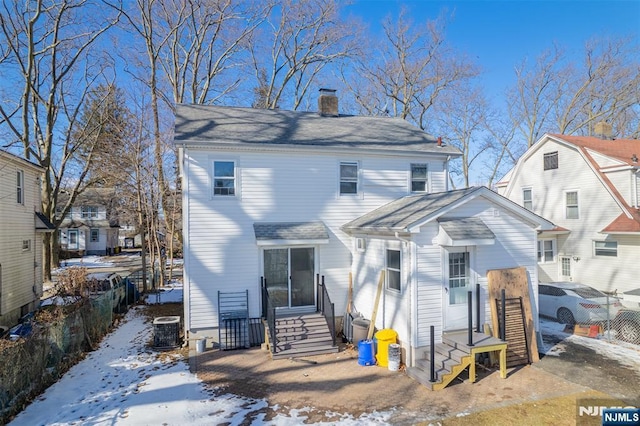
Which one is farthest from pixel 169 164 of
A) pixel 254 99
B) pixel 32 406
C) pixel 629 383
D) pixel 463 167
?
pixel 463 167

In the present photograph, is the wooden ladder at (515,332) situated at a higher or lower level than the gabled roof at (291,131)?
lower

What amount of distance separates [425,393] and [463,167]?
29683 mm

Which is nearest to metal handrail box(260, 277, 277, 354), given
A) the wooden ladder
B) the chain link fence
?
the wooden ladder

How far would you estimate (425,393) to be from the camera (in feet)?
25.9

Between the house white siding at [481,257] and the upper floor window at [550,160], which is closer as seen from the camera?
the house white siding at [481,257]

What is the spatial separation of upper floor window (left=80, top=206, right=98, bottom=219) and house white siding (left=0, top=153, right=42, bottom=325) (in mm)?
26104

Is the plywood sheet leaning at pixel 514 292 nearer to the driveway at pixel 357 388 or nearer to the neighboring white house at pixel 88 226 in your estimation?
the driveway at pixel 357 388

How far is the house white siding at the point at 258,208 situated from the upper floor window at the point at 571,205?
431 inches

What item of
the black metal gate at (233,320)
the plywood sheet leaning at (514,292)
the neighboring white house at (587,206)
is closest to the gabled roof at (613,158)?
the neighboring white house at (587,206)

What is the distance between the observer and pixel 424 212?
30.9ft

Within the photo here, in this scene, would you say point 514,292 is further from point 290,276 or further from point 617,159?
point 617,159

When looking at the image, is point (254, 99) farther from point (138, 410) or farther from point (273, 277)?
point (138, 410)

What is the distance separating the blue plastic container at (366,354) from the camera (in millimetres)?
9430

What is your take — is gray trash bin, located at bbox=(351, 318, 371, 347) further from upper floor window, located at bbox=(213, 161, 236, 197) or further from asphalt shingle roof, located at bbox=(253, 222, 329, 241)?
upper floor window, located at bbox=(213, 161, 236, 197)
